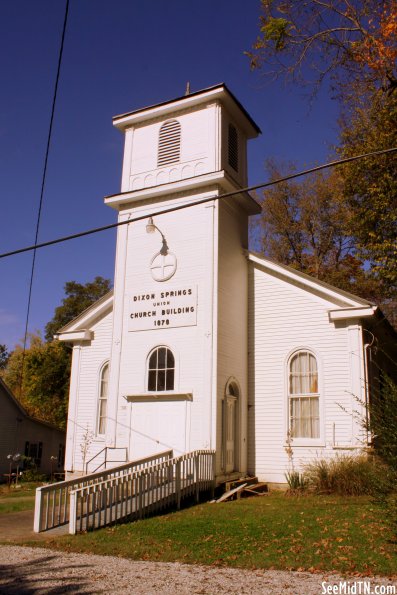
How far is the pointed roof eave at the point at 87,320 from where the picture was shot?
19.7 metres

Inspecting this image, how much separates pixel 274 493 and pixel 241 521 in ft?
16.8

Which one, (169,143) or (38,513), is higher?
(169,143)

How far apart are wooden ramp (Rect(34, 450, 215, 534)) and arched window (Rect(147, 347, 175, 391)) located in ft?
7.92

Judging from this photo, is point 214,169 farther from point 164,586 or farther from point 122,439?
point 164,586

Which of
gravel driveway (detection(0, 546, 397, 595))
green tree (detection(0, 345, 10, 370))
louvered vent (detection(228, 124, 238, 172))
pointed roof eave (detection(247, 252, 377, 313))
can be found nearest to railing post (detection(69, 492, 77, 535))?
gravel driveway (detection(0, 546, 397, 595))

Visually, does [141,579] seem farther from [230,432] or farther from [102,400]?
[102,400]

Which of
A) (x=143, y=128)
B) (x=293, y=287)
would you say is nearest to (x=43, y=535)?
(x=293, y=287)

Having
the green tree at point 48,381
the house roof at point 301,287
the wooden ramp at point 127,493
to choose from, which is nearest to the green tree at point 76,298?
the green tree at point 48,381

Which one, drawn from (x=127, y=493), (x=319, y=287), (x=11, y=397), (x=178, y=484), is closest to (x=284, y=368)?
(x=319, y=287)

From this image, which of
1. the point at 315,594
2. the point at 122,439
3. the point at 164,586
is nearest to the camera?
the point at 315,594

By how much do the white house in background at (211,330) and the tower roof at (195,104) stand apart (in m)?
0.06

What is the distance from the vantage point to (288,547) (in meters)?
8.37

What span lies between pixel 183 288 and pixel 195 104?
21.4 feet

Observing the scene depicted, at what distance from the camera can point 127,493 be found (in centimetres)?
1152
